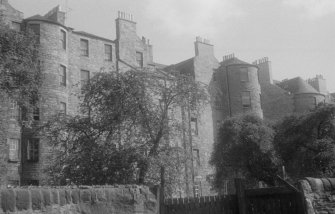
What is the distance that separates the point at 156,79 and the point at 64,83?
1792cm

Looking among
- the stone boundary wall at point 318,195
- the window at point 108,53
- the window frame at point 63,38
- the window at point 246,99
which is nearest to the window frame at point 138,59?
the window at point 108,53

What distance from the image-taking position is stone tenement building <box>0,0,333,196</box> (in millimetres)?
36719

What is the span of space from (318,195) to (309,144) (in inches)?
859

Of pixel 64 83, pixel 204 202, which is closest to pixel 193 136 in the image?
pixel 64 83

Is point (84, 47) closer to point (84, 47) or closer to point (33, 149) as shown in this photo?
point (84, 47)

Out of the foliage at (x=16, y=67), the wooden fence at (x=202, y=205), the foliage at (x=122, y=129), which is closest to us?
the wooden fence at (x=202, y=205)

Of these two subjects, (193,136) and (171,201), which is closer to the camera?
(171,201)

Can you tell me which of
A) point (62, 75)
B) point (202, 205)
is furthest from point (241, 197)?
point (62, 75)

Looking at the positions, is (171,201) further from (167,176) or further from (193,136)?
(193,136)

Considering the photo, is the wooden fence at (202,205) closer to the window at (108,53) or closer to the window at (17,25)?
the window at (17,25)

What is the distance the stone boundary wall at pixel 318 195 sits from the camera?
35.2ft

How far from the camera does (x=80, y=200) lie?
7.47 metres

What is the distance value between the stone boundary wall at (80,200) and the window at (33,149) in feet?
98.6

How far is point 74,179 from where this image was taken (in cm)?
2156
